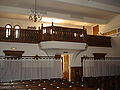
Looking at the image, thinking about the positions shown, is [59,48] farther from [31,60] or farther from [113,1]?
[113,1]

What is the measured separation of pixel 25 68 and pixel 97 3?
21.3ft

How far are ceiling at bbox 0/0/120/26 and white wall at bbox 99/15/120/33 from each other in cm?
48

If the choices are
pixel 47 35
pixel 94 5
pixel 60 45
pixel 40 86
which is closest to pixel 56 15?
pixel 47 35

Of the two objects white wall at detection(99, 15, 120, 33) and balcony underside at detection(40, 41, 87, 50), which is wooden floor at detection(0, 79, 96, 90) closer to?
balcony underside at detection(40, 41, 87, 50)

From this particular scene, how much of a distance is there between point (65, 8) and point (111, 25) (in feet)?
15.4

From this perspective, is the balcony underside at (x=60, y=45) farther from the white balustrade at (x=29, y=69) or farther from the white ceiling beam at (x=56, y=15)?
the white ceiling beam at (x=56, y=15)

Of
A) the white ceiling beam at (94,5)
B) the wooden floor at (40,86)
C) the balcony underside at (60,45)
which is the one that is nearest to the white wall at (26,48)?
the balcony underside at (60,45)

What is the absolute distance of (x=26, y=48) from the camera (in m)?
9.85

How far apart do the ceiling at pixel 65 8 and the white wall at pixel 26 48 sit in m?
2.56

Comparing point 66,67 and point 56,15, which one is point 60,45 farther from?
point 56,15

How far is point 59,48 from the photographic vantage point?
9656 mm

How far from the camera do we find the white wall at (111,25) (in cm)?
1265

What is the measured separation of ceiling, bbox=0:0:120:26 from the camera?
32.8 ft

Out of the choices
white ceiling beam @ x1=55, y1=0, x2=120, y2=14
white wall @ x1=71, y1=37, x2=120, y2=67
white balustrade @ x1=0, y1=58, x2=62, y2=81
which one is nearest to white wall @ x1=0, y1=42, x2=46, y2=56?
white balustrade @ x1=0, y1=58, x2=62, y2=81
